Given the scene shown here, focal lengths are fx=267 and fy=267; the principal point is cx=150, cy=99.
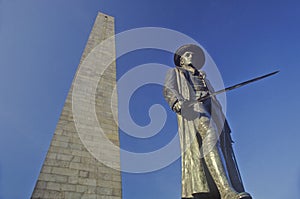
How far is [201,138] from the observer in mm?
3037

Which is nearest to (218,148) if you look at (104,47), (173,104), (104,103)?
(173,104)

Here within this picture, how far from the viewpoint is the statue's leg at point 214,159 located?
244 centimetres

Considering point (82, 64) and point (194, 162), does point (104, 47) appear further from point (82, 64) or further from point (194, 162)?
point (194, 162)

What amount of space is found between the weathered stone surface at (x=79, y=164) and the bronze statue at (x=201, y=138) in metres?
6.14

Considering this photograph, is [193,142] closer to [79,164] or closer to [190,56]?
[190,56]

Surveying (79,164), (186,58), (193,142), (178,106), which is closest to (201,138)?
(193,142)

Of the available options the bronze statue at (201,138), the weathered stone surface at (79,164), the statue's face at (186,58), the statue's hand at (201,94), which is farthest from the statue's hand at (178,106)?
the weathered stone surface at (79,164)

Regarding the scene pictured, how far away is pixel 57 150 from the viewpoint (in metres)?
8.95

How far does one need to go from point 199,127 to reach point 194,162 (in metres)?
0.41

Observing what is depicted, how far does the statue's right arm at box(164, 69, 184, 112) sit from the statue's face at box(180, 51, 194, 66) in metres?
0.32

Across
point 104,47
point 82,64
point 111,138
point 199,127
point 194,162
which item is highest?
point 104,47

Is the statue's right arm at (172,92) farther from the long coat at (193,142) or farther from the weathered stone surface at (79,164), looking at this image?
the weathered stone surface at (79,164)

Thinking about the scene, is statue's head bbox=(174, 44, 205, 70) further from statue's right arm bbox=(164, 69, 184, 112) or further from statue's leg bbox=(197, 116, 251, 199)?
statue's leg bbox=(197, 116, 251, 199)

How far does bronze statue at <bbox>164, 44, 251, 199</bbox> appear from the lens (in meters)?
2.70
